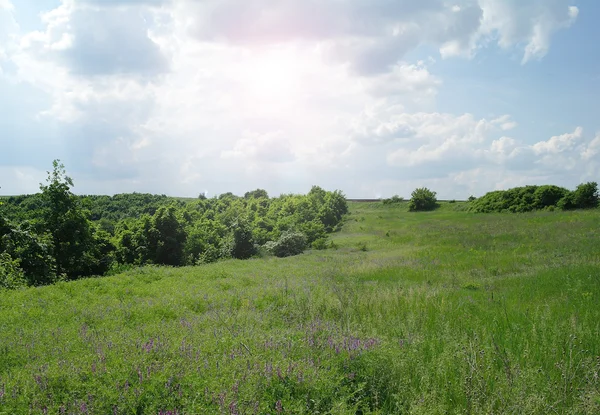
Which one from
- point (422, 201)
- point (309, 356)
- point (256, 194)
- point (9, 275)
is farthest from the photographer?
point (256, 194)

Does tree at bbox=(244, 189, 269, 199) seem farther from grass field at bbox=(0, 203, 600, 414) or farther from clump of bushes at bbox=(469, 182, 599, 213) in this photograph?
grass field at bbox=(0, 203, 600, 414)

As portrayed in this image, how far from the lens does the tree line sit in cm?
2402

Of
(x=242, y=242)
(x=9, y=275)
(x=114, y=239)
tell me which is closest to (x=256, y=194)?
(x=114, y=239)

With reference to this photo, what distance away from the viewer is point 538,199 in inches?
2088

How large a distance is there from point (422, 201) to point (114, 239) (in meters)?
59.4

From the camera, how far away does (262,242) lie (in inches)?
1881

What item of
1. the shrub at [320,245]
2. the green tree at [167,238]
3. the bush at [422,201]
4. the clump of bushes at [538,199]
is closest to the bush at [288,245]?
the shrub at [320,245]

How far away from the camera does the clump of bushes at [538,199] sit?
47781 mm

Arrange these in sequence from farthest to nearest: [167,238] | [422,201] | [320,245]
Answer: [422,201] → [167,238] → [320,245]

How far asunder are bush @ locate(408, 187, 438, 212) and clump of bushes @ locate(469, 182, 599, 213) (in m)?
14.2

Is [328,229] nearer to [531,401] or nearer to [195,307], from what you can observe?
[195,307]

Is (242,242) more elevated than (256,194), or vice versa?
(256,194)

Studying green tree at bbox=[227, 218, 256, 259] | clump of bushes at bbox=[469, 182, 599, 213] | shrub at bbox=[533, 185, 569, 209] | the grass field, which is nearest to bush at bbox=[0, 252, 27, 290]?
the grass field

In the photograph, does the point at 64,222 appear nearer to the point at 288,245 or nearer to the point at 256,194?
the point at 288,245
